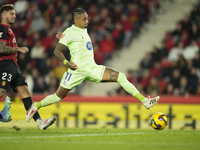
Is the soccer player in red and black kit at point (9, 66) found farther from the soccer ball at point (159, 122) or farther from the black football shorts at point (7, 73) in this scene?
the soccer ball at point (159, 122)

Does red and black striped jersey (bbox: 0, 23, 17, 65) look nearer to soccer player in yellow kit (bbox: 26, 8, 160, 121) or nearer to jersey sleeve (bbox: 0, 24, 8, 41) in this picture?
jersey sleeve (bbox: 0, 24, 8, 41)

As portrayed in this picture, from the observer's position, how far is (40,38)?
15.3 metres

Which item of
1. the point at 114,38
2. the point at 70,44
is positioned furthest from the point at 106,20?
the point at 70,44

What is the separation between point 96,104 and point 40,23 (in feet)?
20.0

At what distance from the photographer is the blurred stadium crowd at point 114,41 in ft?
40.8

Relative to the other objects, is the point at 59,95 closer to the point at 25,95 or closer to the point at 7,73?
the point at 25,95

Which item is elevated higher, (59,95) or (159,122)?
(59,95)

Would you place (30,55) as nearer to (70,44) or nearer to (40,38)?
(40,38)

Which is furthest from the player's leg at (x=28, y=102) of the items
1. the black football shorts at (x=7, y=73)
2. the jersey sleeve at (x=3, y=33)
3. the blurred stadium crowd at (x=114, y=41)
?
the blurred stadium crowd at (x=114, y=41)

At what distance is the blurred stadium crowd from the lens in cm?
1245

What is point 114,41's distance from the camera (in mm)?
14570

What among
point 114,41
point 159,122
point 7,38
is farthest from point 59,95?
point 114,41

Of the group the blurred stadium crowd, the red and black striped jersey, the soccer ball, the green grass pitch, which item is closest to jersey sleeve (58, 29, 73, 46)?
the red and black striped jersey

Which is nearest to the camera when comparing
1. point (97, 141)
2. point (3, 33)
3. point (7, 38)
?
point (97, 141)
